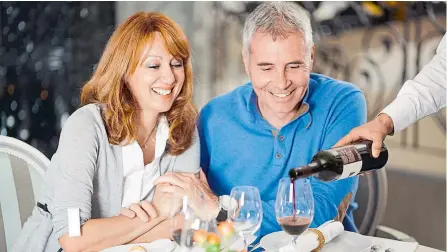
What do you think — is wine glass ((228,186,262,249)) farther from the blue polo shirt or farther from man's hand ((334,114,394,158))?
the blue polo shirt

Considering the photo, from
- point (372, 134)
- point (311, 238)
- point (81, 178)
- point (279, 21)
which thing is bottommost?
point (311, 238)

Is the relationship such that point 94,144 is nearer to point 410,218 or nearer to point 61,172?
point 61,172

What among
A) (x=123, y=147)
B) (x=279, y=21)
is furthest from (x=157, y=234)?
(x=279, y=21)

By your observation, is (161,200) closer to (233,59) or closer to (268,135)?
(268,135)

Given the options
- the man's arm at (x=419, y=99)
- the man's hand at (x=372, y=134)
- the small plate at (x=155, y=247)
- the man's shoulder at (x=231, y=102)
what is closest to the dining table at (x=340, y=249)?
the small plate at (x=155, y=247)

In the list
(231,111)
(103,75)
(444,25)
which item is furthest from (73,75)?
(444,25)

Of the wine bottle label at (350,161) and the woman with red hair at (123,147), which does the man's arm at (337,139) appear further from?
the woman with red hair at (123,147)

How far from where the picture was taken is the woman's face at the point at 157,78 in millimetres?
1908

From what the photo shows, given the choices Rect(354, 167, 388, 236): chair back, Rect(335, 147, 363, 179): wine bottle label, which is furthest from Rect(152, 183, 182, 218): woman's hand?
Rect(354, 167, 388, 236): chair back

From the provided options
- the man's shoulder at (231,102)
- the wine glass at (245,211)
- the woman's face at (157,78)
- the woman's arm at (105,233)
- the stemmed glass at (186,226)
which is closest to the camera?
the stemmed glass at (186,226)

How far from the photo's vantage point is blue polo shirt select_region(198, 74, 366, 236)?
2.04 metres

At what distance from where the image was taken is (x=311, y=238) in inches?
61.4

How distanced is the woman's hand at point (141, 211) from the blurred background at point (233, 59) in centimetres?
74

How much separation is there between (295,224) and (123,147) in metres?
0.65
